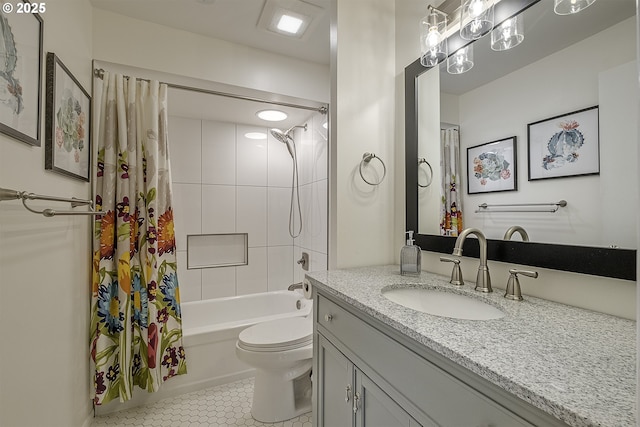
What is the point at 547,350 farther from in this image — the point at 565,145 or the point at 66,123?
the point at 66,123

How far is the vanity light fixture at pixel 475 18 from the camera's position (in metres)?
1.04

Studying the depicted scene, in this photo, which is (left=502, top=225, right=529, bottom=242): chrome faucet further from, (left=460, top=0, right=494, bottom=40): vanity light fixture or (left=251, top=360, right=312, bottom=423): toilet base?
(left=251, top=360, right=312, bottom=423): toilet base

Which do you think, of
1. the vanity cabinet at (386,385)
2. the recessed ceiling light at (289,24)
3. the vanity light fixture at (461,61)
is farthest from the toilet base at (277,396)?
the recessed ceiling light at (289,24)

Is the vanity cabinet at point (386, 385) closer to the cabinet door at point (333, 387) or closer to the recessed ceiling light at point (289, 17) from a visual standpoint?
the cabinet door at point (333, 387)

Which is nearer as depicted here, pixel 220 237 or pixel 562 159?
pixel 562 159

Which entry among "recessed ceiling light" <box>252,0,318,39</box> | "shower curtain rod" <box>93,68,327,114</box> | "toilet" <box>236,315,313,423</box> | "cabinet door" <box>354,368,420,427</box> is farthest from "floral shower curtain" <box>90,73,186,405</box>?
"cabinet door" <box>354,368,420,427</box>

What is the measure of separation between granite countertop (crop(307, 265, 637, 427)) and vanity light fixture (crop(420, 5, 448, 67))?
3.38ft

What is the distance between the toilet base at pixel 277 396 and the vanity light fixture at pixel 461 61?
5.79ft

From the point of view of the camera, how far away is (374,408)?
850 millimetres

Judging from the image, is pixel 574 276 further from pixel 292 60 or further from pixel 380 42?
pixel 292 60

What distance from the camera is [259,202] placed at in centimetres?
307

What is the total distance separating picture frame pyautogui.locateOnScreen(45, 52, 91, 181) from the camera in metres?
1.12

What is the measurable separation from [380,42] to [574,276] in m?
1.41

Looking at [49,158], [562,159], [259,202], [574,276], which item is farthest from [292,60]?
[574,276]
